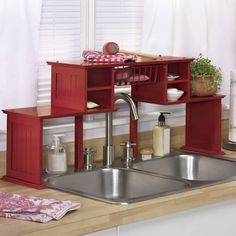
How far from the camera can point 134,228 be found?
8.45ft

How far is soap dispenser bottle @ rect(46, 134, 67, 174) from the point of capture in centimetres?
300

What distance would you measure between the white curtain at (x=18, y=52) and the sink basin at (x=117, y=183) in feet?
1.13

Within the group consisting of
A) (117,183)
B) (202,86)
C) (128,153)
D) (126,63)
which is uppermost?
(126,63)

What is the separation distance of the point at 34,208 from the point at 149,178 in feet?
2.44

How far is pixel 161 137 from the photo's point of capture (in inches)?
133

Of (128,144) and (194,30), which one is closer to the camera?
(128,144)

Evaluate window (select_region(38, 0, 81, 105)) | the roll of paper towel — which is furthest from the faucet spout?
the roll of paper towel

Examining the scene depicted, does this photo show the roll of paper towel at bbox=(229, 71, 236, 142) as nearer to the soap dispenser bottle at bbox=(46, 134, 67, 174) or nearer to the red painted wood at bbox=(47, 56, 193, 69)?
the red painted wood at bbox=(47, 56, 193, 69)

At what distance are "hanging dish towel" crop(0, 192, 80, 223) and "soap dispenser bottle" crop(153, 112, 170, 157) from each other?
3.11ft

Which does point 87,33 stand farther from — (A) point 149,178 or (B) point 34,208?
(B) point 34,208

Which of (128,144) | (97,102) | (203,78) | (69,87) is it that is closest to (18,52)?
(69,87)

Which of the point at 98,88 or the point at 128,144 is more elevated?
the point at 98,88

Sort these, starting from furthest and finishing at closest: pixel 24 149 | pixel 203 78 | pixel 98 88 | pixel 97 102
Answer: pixel 203 78
pixel 97 102
pixel 98 88
pixel 24 149

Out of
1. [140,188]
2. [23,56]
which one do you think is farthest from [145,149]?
[23,56]
